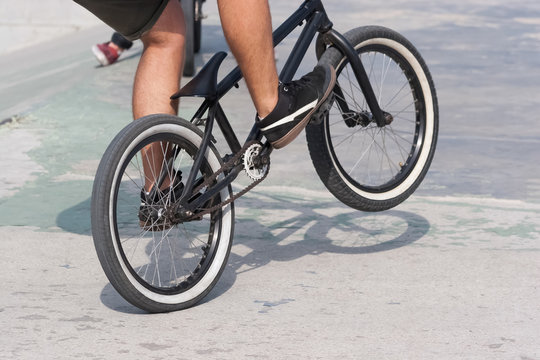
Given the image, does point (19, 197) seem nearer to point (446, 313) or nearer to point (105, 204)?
point (105, 204)

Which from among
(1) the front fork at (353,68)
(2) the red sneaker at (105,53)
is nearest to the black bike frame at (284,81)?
(1) the front fork at (353,68)

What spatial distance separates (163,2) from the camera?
11.1ft

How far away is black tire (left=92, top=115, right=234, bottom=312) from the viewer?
10.2ft

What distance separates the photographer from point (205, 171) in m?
3.47

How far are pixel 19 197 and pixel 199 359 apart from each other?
1942 millimetres

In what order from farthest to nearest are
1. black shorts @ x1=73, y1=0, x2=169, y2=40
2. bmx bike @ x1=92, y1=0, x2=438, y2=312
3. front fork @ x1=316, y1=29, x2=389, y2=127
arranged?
1. front fork @ x1=316, y1=29, x2=389, y2=127
2. black shorts @ x1=73, y1=0, x2=169, y2=40
3. bmx bike @ x1=92, y1=0, x2=438, y2=312

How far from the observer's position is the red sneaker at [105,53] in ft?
25.3

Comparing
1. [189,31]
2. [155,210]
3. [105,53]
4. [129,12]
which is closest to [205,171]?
[155,210]

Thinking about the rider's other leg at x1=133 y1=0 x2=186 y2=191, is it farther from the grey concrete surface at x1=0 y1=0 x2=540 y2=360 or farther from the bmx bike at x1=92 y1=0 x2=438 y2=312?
the grey concrete surface at x1=0 y1=0 x2=540 y2=360

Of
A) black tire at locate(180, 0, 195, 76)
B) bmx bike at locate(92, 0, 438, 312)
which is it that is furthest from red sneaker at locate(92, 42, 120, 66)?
bmx bike at locate(92, 0, 438, 312)

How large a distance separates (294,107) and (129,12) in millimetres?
649

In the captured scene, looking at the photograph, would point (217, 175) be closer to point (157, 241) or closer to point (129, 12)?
point (129, 12)

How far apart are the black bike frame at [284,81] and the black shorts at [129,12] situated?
310 mm

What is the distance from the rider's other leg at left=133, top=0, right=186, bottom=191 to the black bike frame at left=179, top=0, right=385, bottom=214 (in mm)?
138
